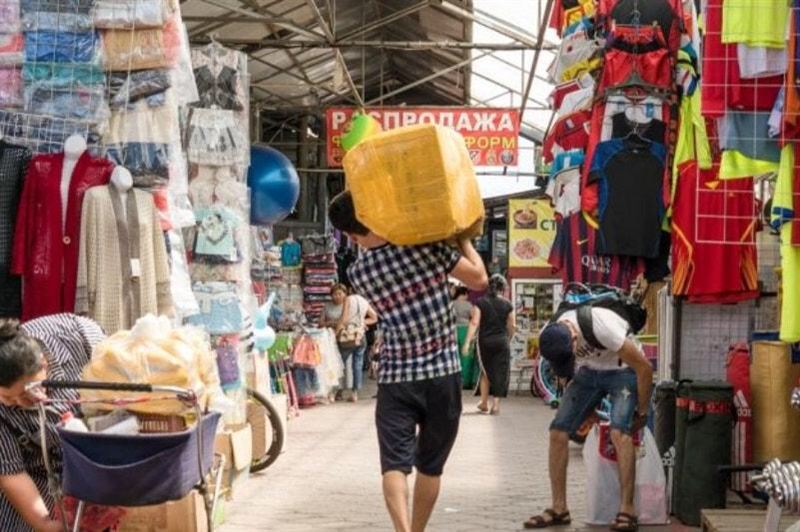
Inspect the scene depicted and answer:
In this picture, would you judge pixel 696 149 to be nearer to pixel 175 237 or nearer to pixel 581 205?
pixel 581 205

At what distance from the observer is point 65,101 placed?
6.69 m

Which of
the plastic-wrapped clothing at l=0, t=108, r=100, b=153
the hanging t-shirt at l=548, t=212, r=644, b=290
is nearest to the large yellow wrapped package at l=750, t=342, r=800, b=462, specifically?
the hanging t-shirt at l=548, t=212, r=644, b=290

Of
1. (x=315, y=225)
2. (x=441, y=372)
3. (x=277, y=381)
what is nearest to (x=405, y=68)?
(x=315, y=225)

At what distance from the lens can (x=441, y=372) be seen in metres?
5.20

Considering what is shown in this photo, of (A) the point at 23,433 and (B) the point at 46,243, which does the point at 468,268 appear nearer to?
(A) the point at 23,433

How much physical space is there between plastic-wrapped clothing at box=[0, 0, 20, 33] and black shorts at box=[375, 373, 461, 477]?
→ 296cm

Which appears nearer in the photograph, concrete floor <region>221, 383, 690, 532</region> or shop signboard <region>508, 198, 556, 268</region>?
concrete floor <region>221, 383, 690, 532</region>

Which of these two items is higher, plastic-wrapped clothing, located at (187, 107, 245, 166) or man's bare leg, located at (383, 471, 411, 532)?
plastic-wrapped clothing, located at (187, 107, 245, 166)

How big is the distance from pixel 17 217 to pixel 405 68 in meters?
22.4

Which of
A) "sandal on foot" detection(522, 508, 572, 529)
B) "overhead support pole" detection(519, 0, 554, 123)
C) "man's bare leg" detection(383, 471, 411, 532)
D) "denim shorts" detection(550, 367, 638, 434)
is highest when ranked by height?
"overhead support pole" detection(519, 0, 554, 123)

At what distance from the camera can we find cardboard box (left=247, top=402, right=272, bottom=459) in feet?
29.8

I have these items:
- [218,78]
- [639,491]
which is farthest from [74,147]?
[639,491]

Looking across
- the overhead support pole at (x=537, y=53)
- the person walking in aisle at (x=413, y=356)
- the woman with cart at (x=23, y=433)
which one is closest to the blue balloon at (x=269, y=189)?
the overhead support pole at (x=537, y=53)

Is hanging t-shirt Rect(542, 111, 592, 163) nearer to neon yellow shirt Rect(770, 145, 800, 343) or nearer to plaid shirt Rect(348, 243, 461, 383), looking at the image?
neon yellow shirt Rect(770, 145, 800, 343)
